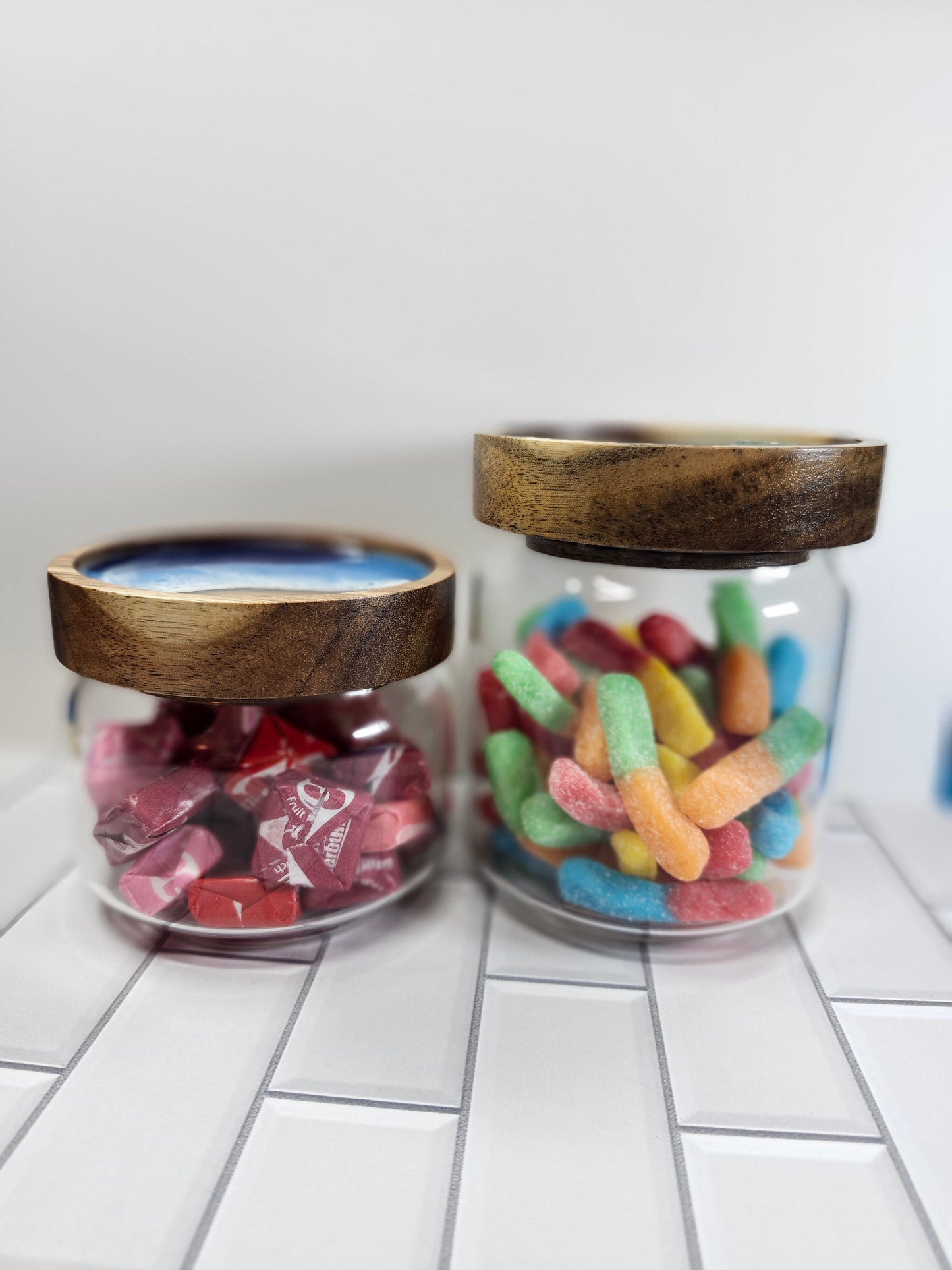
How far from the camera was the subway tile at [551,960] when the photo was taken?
0.61 metres

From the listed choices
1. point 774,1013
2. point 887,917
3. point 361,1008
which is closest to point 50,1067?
point 361,1008

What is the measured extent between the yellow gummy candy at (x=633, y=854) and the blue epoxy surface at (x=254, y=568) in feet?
0.69

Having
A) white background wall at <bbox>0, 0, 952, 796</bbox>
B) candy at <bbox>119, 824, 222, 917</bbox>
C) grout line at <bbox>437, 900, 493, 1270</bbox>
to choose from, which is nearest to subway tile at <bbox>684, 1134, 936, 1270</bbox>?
grout line at <bbox>437, 900, 493, 1270</bbox>

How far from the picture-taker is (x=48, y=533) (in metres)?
0.84

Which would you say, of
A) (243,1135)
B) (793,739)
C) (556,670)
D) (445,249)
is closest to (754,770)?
(793,739)

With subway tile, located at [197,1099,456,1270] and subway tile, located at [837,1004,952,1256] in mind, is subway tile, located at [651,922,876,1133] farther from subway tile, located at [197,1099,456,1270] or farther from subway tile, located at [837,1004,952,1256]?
subway tile, located at [197,1099,456,1270]

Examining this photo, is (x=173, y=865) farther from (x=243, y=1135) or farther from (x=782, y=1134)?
(x=782, y=1134)

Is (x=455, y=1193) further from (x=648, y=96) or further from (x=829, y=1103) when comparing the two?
(x=648, y=96)

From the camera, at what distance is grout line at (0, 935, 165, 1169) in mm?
458

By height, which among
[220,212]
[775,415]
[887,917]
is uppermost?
[220,212]

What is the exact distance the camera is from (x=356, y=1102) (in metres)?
0.49

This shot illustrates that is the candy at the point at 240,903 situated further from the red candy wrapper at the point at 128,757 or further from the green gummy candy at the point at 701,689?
the green gummy candy at the point at 701,689

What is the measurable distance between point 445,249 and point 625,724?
1.36 ft

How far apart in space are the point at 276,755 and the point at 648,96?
558 millimetres
